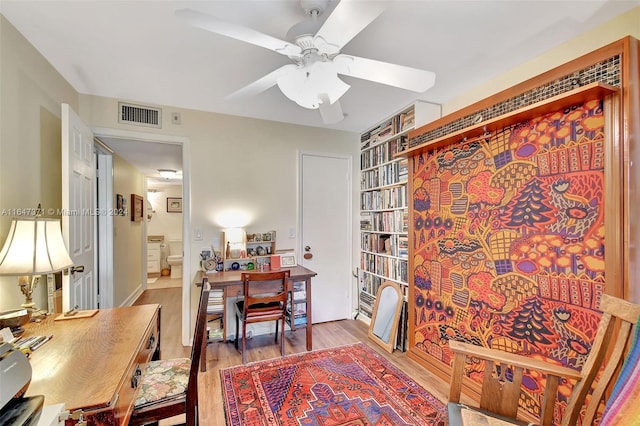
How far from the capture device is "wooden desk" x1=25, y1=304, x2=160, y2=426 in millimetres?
854

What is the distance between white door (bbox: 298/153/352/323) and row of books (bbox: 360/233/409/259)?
0.72 ft

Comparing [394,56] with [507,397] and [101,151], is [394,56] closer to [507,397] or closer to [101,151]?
[507,397]

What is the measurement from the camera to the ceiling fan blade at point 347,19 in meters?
0.98

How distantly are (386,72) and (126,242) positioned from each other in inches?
167

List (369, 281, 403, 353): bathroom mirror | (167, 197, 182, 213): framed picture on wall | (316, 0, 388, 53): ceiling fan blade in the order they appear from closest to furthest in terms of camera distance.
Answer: (316, 0, 388, 53): ceiling fan blade < (369, 281, 403, 353): bathroom mirror < (167, 197, 182, 213): framed picture on wall

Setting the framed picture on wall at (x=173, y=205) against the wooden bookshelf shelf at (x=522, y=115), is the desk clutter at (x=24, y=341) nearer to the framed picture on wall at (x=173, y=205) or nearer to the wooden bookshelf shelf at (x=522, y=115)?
the wooden bookshelf shelf at (x=522, y=115)

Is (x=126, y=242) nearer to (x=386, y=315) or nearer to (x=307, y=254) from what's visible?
(x=307, y=254)

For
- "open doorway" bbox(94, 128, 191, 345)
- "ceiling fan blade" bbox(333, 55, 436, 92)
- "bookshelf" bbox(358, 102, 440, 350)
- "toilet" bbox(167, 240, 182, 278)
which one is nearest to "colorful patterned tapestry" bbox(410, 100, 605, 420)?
"bookshelf" bbox(358, 102, 440, 350)

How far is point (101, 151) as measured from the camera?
10.4ft

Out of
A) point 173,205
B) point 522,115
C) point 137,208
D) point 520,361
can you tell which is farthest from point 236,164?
point 173,205

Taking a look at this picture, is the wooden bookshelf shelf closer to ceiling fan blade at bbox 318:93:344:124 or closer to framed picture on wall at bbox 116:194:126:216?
ceiling fan blade at bbox 318:93:344:124

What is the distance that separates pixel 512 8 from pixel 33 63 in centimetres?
286

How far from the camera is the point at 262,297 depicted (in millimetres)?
2484

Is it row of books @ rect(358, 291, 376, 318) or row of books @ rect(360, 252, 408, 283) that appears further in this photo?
row of books @ rect(358, 291, 376, 318)
